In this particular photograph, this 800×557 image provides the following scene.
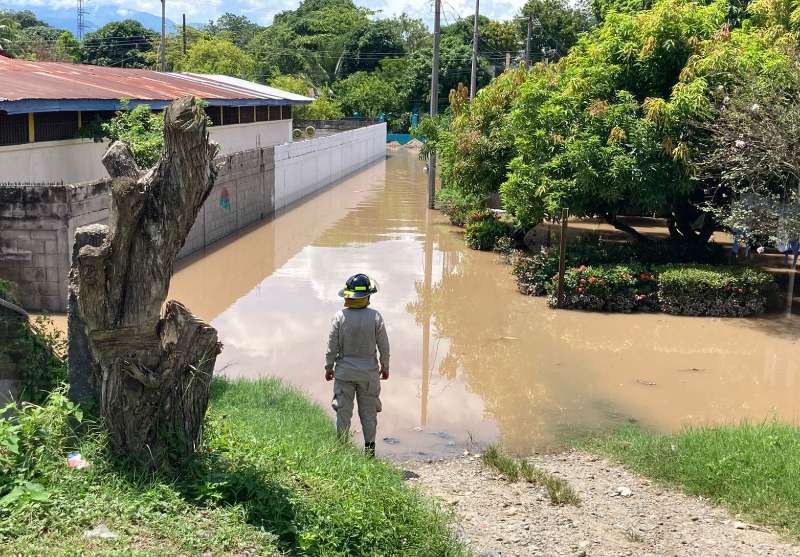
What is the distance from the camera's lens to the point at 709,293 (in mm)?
16000

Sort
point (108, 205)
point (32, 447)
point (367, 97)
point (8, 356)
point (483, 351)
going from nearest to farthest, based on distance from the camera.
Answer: point (32, 447), point (8, 356), point (483, 351), point (108, 205), point (367, 97)

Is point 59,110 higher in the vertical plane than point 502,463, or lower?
higher

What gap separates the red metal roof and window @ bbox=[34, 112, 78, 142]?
57 cm

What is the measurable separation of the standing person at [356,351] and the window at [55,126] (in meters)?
11.7

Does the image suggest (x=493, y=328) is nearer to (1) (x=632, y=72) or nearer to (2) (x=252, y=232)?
(1) (x=632, y=72)

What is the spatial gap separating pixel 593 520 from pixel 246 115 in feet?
89.5

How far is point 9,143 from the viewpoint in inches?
629

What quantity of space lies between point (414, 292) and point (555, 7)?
49007 millimetres

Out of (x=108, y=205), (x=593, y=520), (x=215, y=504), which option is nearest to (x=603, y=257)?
(x=108, y=205)

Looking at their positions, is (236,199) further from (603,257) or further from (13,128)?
(603,257)

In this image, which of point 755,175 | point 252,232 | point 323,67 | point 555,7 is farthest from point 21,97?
point 323,67

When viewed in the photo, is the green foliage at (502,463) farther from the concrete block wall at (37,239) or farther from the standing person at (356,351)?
the concrete block wall at (37,239)

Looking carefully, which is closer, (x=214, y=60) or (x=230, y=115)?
(x=230, y=115)

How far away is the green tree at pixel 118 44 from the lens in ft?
246
